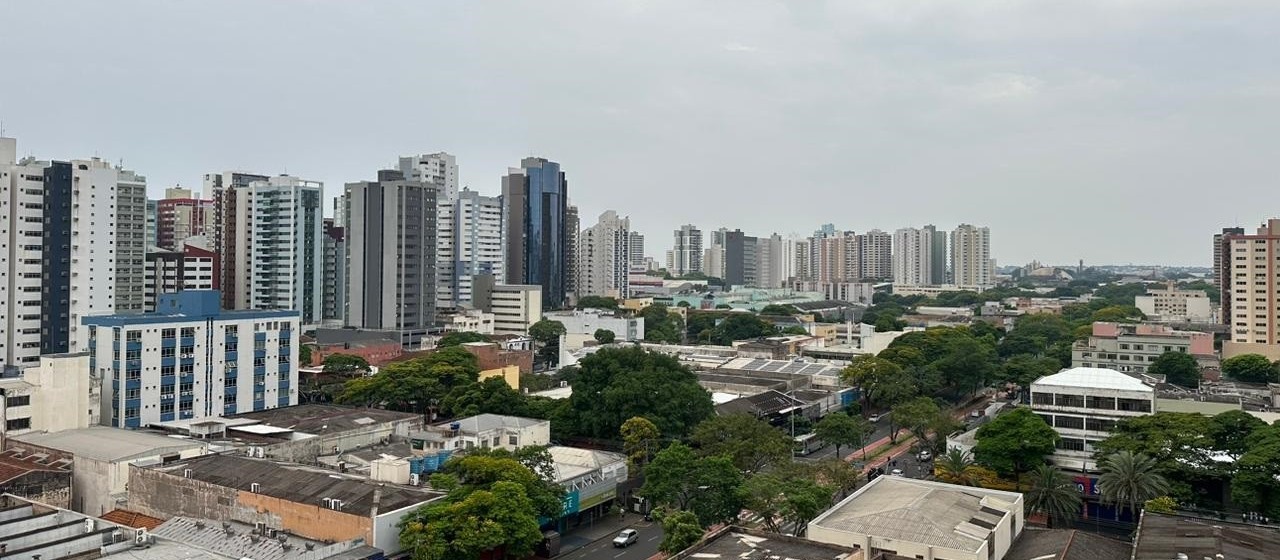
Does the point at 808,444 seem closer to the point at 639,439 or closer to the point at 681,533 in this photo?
the point at 639,439

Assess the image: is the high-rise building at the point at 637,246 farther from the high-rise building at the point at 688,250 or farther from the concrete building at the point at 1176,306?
the concrete building at the point at 1176,306

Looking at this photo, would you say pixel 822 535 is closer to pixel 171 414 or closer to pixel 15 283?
pixel 171 414

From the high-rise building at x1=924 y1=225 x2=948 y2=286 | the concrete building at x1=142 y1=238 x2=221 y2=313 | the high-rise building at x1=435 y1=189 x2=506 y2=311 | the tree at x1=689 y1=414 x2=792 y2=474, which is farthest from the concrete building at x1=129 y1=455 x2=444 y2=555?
the high-rise building at x1=924 y1=225 x2=948 y2=286

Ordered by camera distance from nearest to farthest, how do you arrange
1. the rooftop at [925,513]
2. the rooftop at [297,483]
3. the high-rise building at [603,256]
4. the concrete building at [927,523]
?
the concrete building at [927,523], the rooftop at [925,513], the rooftop at [297,483], the high-rise building at [603,256]

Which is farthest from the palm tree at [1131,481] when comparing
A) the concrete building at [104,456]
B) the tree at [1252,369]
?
the tree at [1252,369]

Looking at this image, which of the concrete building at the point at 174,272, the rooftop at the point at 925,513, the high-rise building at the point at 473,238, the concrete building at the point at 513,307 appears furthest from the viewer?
the high-rise building at the point at 473,238

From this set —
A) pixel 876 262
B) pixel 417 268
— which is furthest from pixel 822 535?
pixel 876 262
